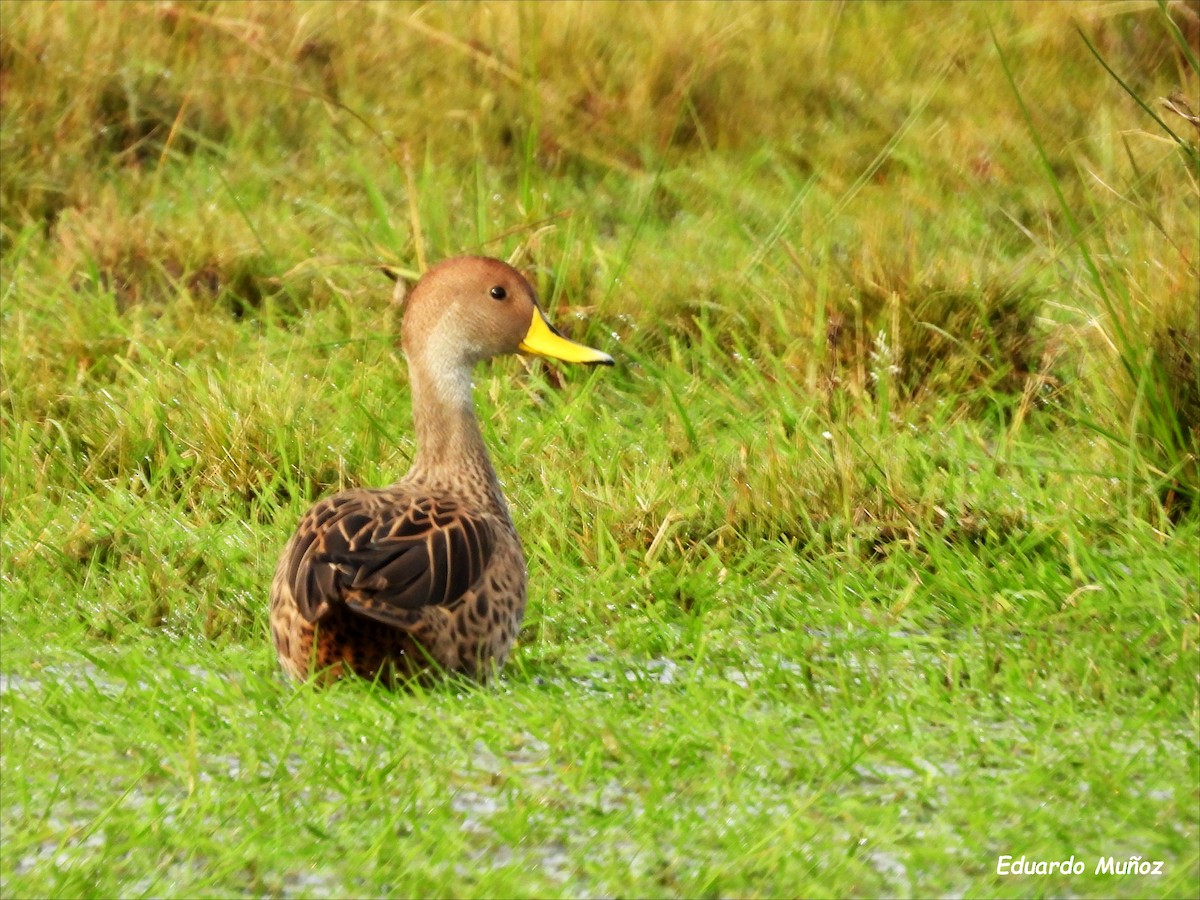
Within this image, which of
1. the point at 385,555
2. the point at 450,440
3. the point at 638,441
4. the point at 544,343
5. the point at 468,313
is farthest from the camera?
the point at 638,441

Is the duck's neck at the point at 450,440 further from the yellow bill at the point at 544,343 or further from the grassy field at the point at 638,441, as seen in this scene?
the grassy field at the point at 638,441

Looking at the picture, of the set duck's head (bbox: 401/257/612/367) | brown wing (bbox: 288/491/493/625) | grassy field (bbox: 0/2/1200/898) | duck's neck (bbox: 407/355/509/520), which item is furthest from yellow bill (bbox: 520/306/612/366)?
brown wing (bbox: 288/491/493/625)

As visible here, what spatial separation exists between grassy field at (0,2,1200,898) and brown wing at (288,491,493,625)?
198mm

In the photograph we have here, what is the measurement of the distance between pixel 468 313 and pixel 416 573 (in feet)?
3.05

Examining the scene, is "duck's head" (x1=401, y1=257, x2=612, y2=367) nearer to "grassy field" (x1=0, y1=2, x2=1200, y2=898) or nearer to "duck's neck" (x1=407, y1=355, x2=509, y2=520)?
"duck's neck" (x1=407, y1=355, x2=509, y2=520)

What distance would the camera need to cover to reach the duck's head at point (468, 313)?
4.40 m

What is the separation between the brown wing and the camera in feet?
11.8

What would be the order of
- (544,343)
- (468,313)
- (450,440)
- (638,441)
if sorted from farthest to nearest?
(638,441) → (544,343) → (468,313) → (450,440)

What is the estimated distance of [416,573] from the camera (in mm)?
3672

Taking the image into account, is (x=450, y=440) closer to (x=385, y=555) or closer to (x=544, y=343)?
(x=544, y=343)

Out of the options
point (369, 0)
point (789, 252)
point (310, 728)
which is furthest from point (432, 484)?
point (369, 0)

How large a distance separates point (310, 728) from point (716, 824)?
2.59 feet

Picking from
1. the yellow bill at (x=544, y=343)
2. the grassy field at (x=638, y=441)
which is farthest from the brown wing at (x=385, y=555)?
the yellow bill at (x=544, y=343)

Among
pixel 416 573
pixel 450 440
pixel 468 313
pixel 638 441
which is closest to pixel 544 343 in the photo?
pixel 468 313
